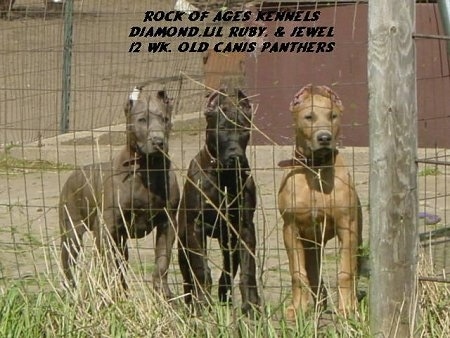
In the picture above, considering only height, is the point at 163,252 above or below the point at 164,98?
below

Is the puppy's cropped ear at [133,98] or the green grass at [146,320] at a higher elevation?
the puppy's cropped ear at [133,98]

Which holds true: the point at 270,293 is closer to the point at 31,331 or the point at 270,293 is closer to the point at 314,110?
the point at 314,110

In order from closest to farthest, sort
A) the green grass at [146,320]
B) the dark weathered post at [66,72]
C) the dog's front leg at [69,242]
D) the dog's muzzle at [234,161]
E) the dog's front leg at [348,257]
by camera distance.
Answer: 1. the green grass at [146,320]
2. the dog's front leg at [348,257]
3. the dog's front leg at [69,242]
4. the dog's muzzle at [234,161]
5. the dark weathered post at [66,72]

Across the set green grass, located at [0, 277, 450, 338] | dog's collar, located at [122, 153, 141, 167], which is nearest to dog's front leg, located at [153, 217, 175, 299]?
dog's collar, located at [122, 153, 141, 167]

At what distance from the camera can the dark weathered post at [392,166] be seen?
5.23 m

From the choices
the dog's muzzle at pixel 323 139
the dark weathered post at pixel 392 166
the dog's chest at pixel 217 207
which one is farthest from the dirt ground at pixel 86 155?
the dark weathered post at pixel 392 166

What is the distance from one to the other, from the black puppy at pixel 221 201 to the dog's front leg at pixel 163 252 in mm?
73

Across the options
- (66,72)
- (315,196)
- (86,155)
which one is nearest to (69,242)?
(315,196)

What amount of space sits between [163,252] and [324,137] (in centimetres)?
115

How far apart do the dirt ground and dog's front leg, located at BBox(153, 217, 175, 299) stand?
0.11 metres

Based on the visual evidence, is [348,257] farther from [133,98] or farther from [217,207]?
[133,98]

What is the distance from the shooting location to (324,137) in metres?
6.30

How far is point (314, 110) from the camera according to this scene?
252 inches

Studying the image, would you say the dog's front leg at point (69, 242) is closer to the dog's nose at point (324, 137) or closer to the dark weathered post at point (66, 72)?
the dog's nose at point (324, 137)
